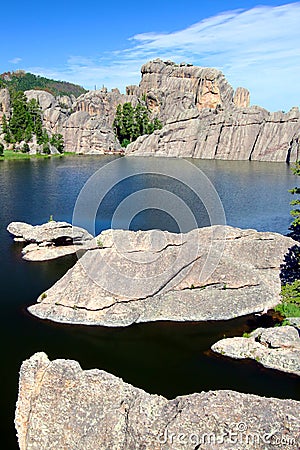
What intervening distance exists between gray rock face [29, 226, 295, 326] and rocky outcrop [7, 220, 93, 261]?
8766 millimetres

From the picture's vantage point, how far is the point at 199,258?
27531 millimetres

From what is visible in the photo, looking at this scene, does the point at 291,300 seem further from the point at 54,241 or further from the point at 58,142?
the point at 58,142

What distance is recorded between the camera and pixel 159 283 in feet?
86.6

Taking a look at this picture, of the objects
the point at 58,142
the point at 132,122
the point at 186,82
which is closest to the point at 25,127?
the point at 58,142

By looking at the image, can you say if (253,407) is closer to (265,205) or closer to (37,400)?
(37,400)

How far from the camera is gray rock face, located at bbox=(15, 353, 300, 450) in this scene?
11.0 meters

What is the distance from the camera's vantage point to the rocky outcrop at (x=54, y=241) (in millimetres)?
35750

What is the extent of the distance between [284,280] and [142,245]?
30.7 feet

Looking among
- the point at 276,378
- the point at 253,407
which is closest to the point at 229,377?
the point at 276,378

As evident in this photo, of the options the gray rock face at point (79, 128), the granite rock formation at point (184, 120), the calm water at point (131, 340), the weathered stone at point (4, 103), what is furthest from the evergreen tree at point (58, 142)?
the calm water at point (131, 340)

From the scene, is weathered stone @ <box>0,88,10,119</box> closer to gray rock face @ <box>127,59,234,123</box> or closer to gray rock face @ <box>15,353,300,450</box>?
gray rock face @ <box>127,59,234,123</box>


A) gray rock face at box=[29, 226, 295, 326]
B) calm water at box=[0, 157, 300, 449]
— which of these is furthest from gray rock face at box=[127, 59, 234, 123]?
gray rock face at box=[29, 226, 295, 326]

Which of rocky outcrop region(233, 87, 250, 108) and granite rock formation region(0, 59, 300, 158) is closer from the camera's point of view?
granite rock formation region(0, 59, 300, 158)

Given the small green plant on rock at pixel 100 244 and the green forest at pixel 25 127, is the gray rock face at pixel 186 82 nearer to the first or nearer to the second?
the green forest at pixel 25 127
